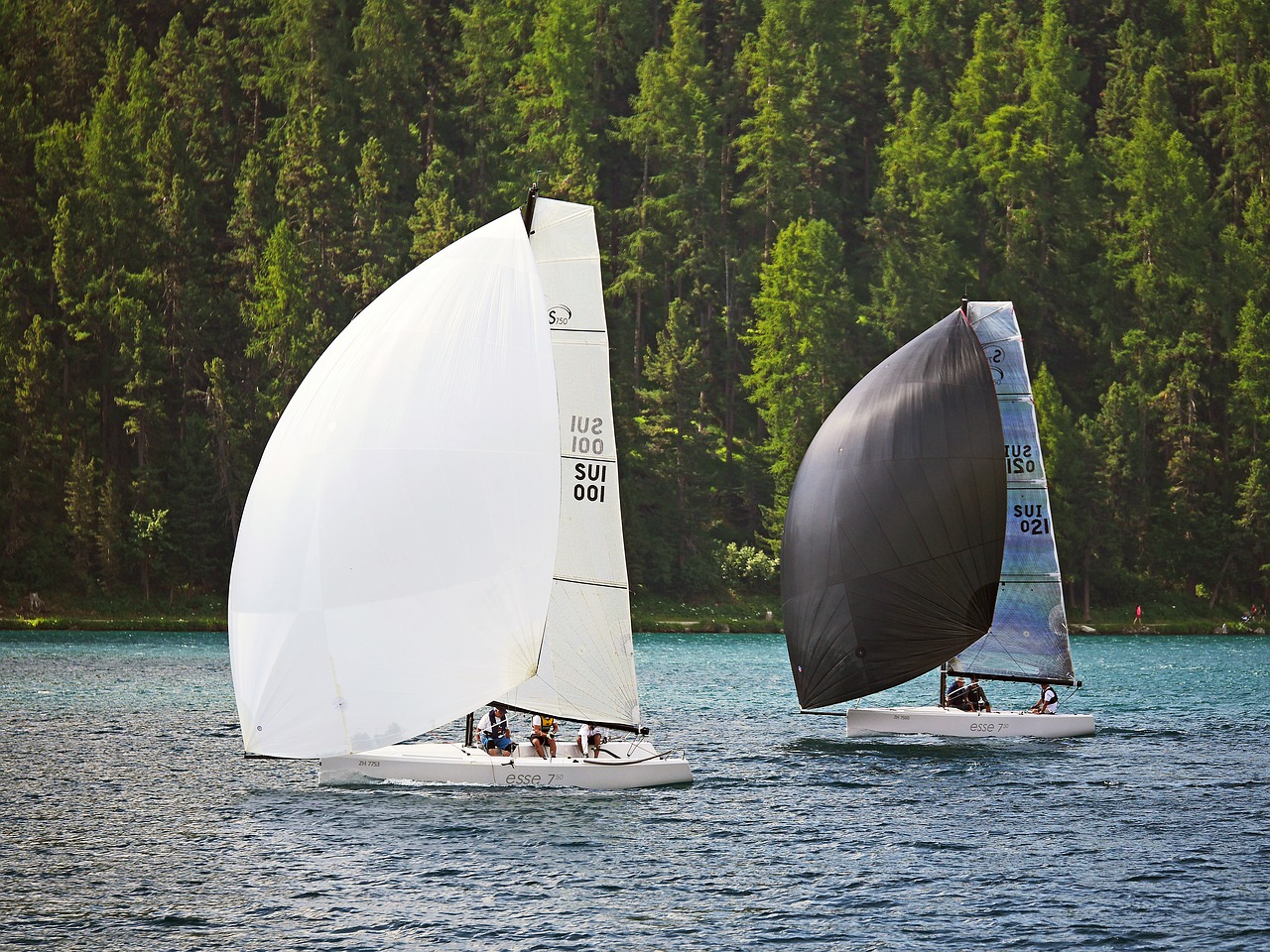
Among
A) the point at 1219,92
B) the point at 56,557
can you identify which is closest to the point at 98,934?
the point at 56,557

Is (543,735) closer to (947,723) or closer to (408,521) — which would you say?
(408,521)

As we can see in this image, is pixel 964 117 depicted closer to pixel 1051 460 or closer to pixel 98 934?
pixel 1051 460

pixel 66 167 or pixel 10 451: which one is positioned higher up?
pixel 66 167

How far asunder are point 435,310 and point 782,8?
3853 inches

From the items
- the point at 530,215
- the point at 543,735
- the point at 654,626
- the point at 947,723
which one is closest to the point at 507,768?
the point at 543,735

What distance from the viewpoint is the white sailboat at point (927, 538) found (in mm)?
38750

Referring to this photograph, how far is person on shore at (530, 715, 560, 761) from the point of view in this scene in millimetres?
31219

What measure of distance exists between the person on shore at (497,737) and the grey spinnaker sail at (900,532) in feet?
32.4

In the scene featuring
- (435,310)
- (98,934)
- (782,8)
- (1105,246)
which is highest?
(782,8)

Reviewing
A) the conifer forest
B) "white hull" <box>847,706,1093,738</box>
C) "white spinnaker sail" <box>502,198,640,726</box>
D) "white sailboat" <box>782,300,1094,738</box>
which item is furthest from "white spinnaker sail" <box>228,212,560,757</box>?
the conifer forest

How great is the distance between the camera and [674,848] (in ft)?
93.4

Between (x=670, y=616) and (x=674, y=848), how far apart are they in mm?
69898

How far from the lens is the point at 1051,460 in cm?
9875

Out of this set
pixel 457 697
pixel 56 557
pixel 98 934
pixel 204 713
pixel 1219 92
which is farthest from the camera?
pixel 1219 92
